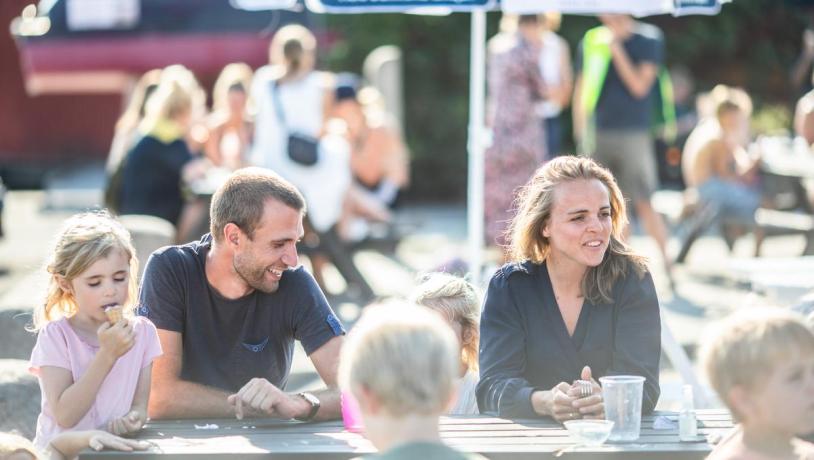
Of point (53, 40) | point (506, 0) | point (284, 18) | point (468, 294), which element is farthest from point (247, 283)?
point (53, 40)

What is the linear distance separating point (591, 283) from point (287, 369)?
1.01m

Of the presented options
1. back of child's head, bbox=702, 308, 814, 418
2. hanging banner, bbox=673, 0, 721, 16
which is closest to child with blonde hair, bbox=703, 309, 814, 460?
back of child's head, bbox=702, 308, 814, 418

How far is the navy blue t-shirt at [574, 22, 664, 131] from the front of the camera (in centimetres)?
1020

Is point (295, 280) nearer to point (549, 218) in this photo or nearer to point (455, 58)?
point (549, 218)

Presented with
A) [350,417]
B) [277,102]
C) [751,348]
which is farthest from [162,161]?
[751,348]

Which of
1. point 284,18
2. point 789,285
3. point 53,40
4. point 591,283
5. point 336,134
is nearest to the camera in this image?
point 591,283

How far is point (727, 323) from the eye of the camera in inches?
117

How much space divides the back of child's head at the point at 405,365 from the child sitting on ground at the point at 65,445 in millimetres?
1155

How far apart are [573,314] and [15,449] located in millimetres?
1671

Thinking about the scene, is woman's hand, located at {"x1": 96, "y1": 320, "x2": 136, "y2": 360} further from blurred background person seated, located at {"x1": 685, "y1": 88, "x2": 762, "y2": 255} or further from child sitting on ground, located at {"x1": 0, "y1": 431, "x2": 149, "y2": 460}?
blurred background person seated, located at {"x1": 685, "y1": 88, "x2": 762, "y2": 255}

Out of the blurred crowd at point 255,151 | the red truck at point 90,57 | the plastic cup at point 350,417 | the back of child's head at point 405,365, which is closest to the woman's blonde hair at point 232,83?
the blurred crowd at point 255,151

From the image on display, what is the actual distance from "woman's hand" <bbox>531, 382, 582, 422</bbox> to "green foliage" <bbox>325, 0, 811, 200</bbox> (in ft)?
46.6

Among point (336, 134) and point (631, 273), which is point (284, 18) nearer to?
point (336, 134)

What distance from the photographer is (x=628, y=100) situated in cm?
1029
